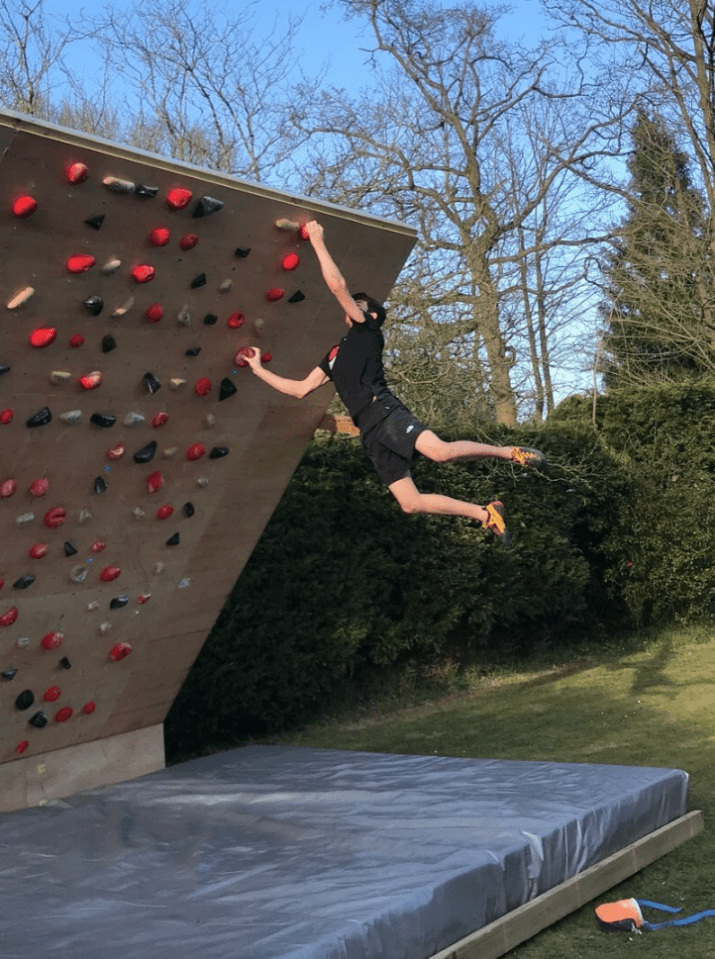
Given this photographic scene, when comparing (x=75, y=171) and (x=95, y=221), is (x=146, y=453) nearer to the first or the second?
(x=95, y=221)

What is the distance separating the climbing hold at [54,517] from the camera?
5012 mm

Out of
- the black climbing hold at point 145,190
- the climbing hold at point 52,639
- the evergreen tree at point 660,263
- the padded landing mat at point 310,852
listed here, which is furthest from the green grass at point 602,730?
the evergreen tree at point 660,263

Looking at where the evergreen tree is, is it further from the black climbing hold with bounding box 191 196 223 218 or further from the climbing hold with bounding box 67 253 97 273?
the climbing hold with bounding box 67 253 97 273

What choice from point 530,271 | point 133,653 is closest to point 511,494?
point 530,271

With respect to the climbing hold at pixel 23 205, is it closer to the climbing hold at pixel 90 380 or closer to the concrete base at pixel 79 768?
the climbing hold at pixel 90 380

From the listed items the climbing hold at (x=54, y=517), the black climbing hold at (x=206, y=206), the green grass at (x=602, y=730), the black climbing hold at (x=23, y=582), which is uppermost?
the black climbing hold at (x=206, y=206)

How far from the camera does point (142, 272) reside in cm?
437

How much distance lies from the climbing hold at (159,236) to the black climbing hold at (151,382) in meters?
0.75

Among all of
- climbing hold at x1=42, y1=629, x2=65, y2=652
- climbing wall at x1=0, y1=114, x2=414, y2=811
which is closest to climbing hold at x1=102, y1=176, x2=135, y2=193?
climbing wall at x1=0, y1=114, x2=414, y2=811

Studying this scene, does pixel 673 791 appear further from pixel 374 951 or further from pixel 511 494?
pixel 511 494

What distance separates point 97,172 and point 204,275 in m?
0.80

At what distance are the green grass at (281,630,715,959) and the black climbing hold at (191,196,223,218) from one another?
→ 3.18 meters

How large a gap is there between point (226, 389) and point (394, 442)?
1.25 meters

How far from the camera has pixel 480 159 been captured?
15.5 metres
